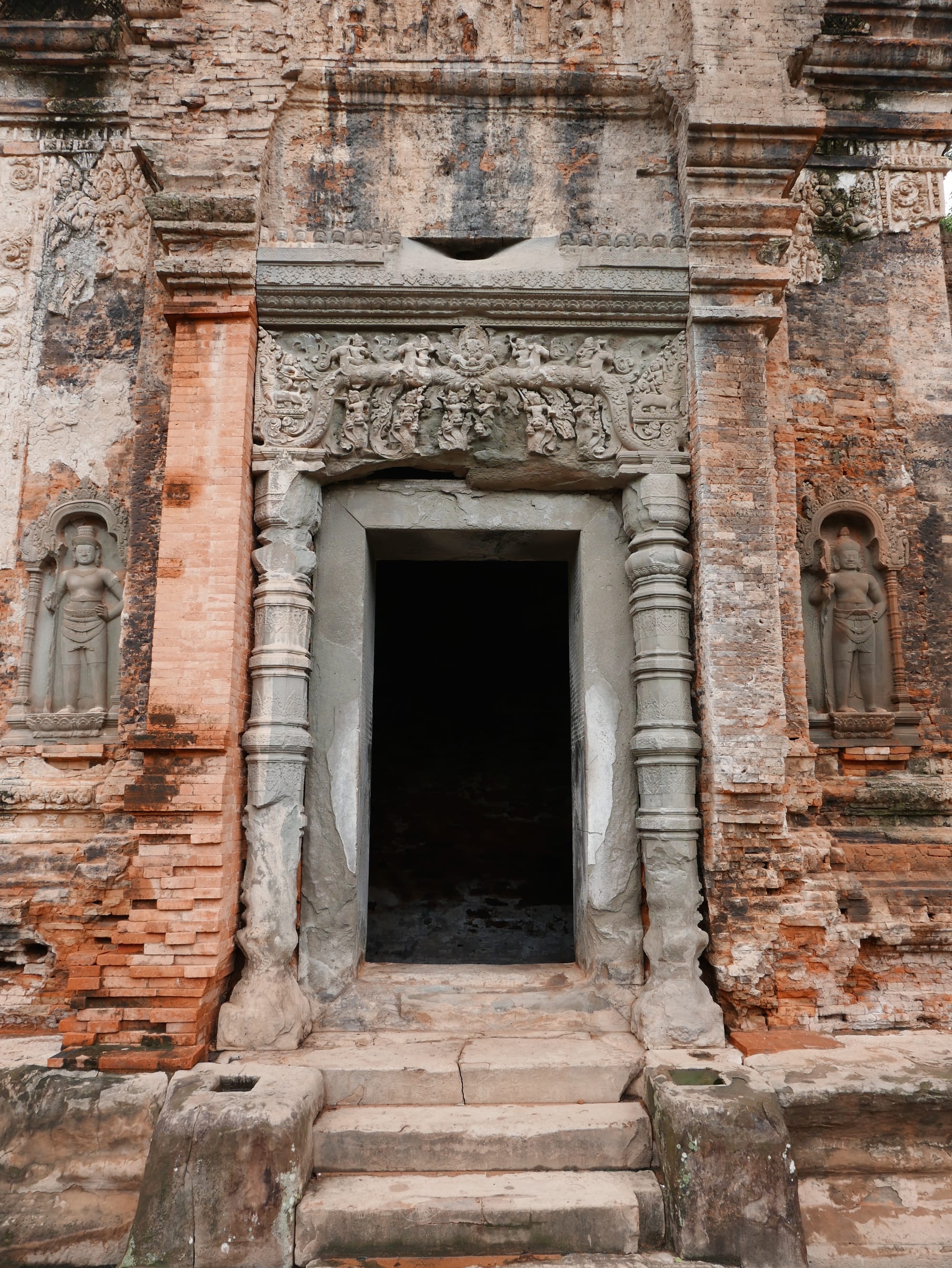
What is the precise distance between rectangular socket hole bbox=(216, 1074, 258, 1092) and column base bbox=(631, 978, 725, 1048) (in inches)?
76.1

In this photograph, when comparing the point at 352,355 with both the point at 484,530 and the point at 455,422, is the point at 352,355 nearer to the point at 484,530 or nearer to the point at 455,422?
the point at 455,422

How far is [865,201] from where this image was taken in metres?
6.35

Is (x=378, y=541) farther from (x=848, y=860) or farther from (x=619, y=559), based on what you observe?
(x=848, y=860)

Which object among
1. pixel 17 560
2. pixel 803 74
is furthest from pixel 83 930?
pixel 803 74

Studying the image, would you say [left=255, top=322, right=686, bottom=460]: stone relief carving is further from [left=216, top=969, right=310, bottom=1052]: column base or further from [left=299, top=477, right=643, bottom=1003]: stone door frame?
[left=216, top=969, right=310, bottom=1052]: column base

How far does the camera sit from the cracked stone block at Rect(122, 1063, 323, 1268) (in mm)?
3441

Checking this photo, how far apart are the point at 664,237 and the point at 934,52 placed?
295 centimetres

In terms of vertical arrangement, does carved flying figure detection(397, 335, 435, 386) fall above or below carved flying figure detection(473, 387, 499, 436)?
above

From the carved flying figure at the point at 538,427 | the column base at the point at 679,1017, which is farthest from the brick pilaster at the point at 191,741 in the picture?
the column base at the point at 679,1017

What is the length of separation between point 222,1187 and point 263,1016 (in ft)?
3.20

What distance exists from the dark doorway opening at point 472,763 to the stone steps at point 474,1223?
16.8 ft

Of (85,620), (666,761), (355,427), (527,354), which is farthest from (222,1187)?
(527,354)

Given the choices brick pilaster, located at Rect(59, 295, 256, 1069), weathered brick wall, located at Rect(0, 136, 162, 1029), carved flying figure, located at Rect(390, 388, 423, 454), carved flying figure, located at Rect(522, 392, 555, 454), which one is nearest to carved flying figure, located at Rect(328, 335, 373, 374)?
carved flying figure, located at Rect(390, 388, 423, 454)

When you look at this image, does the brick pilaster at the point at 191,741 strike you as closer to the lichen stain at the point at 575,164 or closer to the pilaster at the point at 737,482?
the lichen stain at the point at 575,164
